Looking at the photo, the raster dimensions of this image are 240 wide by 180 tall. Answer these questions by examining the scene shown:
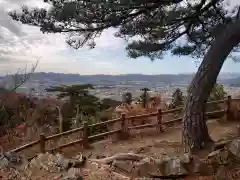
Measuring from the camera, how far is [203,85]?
6.39 m

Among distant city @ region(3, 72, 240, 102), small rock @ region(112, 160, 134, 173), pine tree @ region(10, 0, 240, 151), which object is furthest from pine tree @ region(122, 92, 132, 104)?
small rock @ region(112, 160, 134, 173)

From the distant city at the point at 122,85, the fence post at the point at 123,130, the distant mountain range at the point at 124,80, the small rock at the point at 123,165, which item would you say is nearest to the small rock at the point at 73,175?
the small rock at the point at 123,165

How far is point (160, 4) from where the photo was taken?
6230mm

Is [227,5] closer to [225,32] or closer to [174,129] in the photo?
[225,32]

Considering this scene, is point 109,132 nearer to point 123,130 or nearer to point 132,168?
point 123,130

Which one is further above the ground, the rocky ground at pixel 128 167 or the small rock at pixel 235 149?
the small rock at pixel 235 149

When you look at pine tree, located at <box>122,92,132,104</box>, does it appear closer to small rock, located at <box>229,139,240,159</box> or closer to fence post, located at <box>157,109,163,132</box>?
fence post, located at <box>157,109,163,132</box>

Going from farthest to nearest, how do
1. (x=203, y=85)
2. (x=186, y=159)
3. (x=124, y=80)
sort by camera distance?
(x=124, y=80) → (x=203, y=85) → (x=186, y=159)

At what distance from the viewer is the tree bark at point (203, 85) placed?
19.9ft

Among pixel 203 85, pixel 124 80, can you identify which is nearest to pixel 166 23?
pixel 203 85

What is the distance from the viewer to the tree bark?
6.05 metres

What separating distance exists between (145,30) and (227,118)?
18.0ft

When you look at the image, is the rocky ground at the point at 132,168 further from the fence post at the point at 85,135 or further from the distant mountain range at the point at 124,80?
the distant mountain range at the point at 124,80

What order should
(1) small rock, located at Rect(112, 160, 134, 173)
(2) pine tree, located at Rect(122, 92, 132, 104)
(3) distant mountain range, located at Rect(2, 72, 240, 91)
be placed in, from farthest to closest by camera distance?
1. (2) pine tree, located at Rect(122, 92, 132, 104)
2. (3) distant mountain range, located at Rect(2, 72, 240, 91)
3. (1) small rock, located at Rect(112, 160, 134, 173)
